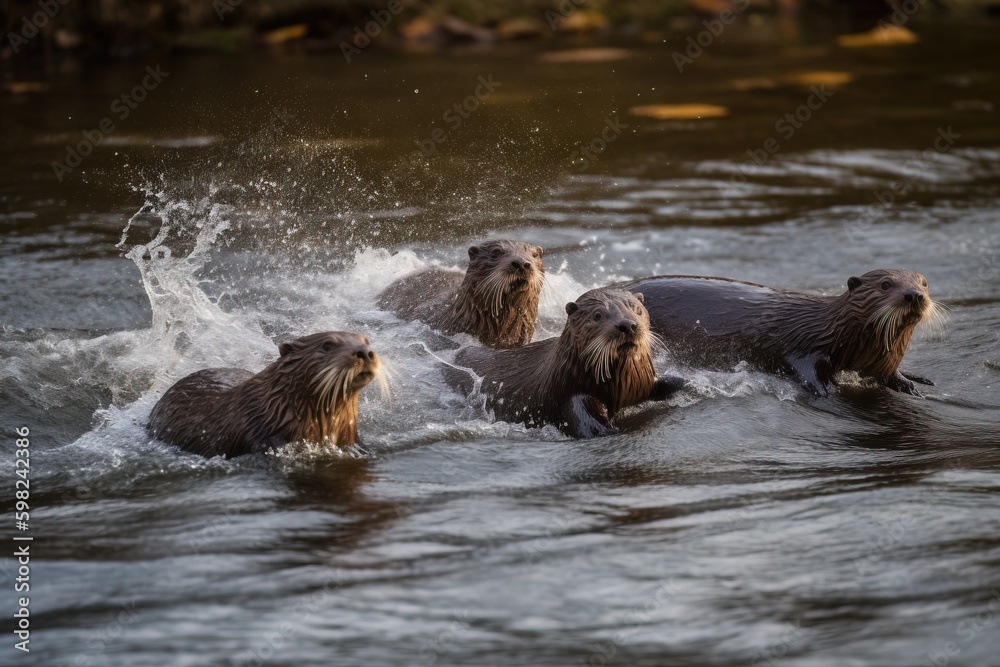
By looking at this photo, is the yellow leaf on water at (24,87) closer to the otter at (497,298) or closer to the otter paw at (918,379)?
the otter at (497,298)

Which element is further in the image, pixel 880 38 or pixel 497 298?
pixel 880 38

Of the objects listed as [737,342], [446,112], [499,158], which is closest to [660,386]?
[737,342]

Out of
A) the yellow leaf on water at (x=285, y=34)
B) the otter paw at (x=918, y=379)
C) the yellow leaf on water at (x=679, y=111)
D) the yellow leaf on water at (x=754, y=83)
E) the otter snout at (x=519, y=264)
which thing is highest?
the yellow leaf on water at (x=285, y=34)

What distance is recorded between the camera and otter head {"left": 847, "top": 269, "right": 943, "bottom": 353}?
6.05 meters

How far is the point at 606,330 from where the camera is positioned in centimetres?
563

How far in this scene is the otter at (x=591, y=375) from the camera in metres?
5.69

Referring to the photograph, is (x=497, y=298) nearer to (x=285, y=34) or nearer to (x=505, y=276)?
(x=505, y=276)

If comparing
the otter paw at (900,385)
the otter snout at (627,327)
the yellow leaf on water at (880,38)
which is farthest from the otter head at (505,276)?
the yellow leaf on water at (880,38)

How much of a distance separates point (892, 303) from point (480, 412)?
204cm

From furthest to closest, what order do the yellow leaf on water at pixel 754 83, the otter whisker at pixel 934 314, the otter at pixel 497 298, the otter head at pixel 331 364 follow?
the yellow leaf on water at pixel 754 83 < the otter at pixel 497 298 < the otter whisker at pixel 934 314 < the otter head at pixel 331 364

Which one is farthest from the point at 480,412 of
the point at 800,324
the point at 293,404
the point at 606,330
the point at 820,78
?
the point at 820,78

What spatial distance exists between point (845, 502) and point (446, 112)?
9046 millimetres

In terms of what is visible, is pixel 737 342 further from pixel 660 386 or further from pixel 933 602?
pixel 933 602

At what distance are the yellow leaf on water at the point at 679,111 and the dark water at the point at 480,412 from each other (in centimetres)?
25
